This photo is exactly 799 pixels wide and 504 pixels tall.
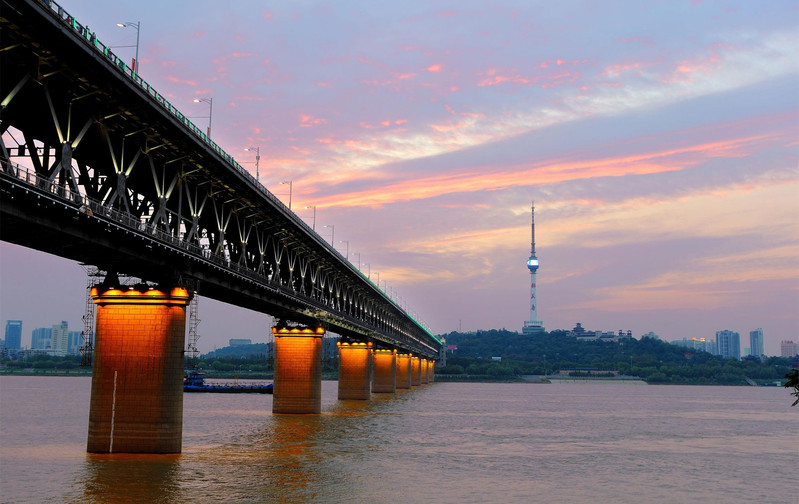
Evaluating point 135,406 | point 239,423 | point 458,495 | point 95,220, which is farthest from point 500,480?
point 239,423

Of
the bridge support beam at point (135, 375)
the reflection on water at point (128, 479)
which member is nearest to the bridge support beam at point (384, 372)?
the bridge support beam at point (135, 375)

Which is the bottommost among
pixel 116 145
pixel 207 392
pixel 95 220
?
pixel 207 392

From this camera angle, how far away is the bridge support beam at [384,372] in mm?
163250

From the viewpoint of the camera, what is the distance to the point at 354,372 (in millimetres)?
129875

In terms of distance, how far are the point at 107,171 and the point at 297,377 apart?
4849 centimetres

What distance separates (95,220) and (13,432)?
43.7 m

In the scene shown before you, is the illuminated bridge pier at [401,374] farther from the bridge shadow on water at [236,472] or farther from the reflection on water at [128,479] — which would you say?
the reflection on water at [128,479]

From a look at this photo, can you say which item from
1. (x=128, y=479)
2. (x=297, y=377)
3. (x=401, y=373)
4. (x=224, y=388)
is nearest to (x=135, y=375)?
(x=128, y=479)

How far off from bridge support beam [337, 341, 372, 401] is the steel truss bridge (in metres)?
63.4

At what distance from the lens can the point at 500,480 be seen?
4553 centimetres

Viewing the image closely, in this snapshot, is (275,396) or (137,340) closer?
(137,340)

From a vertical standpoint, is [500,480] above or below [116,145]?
below

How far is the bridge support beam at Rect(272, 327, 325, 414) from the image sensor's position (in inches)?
3440

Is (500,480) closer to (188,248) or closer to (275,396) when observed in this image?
(188,248)
